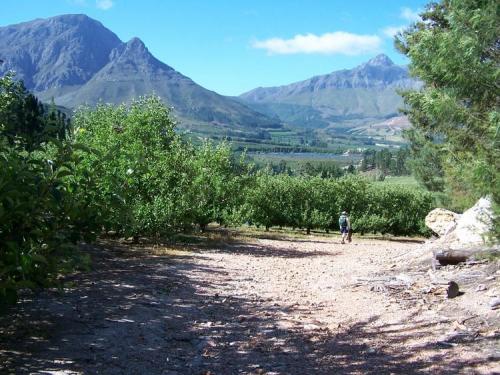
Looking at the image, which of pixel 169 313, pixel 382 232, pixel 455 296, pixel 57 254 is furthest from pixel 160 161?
pixel 382 232

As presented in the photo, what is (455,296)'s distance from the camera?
835 cm

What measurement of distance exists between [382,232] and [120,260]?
2559 centimetres

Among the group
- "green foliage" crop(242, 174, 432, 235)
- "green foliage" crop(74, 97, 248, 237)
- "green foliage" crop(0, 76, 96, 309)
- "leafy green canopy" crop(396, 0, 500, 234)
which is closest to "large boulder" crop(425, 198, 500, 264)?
"leafy green canopy" crop(396, 0, 500, 234)

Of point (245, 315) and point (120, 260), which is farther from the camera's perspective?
point (120, 260)

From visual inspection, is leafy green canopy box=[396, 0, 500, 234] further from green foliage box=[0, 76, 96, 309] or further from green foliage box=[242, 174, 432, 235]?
green foliage box=[242, 174, 432, 235]

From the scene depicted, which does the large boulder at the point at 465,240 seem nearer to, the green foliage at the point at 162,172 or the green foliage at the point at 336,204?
the green foliage at the point at 162,172

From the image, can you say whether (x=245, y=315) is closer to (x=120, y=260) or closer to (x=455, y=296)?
(x=455, y=296)

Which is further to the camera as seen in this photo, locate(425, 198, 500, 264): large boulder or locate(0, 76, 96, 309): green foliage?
locate(425, 198, 500, 264): large boulder

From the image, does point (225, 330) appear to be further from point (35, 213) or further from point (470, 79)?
point (470, 79)

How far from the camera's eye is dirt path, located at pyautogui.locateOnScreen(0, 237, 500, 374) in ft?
17.8

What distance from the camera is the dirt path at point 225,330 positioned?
5.43 m

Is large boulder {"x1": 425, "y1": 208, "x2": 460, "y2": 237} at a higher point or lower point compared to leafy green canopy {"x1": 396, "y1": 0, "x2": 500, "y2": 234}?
lower

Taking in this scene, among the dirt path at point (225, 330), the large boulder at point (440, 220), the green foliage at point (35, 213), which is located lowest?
the dirt path at point (225, 330)

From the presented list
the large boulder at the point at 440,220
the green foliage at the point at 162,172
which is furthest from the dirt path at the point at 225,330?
the large boulder at the point at 440,220
